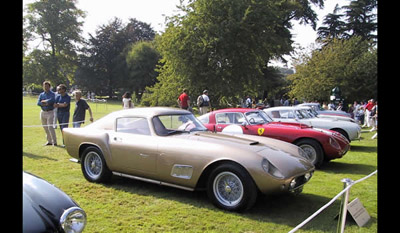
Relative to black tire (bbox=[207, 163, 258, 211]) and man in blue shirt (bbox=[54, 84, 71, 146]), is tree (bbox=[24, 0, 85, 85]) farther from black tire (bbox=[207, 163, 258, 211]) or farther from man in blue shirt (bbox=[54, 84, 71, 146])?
black tire (bbox=[207, 163, 258, 211])

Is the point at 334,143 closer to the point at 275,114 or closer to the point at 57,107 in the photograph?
the point at 275,114

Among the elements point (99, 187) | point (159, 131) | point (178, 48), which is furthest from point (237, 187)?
point (178, 48)

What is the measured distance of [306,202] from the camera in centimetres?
470

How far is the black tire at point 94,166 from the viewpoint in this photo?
17.4 feet

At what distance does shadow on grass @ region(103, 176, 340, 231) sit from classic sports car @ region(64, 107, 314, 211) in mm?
251

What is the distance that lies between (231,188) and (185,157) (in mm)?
804

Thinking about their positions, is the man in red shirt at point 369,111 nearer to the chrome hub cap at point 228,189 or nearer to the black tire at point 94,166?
the chrome hub cap at point 228,189

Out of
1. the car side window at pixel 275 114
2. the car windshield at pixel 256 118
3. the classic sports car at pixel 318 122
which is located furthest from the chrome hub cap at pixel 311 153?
the car side window at pixel 275 114

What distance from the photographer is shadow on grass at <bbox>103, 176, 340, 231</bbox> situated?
4.02 m

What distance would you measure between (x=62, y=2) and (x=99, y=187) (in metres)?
54.4

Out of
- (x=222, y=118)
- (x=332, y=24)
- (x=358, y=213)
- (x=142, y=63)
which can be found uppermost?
(x=332, y=24)

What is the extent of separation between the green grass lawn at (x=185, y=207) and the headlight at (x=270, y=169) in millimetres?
606

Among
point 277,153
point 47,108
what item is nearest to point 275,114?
point 277,153

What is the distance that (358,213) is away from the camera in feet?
12.6
